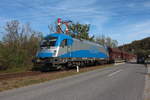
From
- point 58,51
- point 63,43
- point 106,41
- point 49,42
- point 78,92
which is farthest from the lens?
point 106,41

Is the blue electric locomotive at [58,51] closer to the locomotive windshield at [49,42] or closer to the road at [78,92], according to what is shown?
the locomotive windshield at [49,42]

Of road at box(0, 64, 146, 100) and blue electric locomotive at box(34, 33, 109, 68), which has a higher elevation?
blue electric locomotive at box(34, 33, 109, 68)

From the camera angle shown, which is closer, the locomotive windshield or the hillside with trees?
the locomotive windshield

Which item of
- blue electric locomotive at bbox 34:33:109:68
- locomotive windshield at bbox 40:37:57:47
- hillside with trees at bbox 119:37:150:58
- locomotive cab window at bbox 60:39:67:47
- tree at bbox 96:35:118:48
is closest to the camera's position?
blue electric locomotive at bbox 34:33:109:68

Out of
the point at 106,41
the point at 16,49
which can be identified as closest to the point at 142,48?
the point at 106,41

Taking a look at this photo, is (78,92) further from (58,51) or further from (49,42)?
(49,42)

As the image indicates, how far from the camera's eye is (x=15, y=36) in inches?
1164

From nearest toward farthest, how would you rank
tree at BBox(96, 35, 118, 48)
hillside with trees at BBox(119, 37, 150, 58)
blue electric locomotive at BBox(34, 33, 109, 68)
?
blue electric locomotive at BBox(34, 33, 109, 68), hillside with trees at BBox(119, 37, 150, 58), tree at BBox(96, 35, 118, 48)

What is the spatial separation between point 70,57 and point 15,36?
14536mm

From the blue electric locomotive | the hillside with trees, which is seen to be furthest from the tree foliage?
the hillside with trees

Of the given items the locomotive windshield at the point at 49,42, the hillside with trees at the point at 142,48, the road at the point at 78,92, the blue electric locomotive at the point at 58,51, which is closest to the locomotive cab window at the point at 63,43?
the blue electric locomotive at the point at 58,51

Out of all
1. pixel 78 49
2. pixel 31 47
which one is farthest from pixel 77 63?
pixel 31 47

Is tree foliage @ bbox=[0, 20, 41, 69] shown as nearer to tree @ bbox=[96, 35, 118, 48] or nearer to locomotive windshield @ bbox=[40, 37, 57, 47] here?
locomotive windshield @ bbox=[40, 37, 57, 47]

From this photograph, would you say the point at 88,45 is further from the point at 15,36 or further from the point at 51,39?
the point at 15,36
